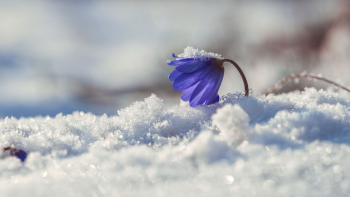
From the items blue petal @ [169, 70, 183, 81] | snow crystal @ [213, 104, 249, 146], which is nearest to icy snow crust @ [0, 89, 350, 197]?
snow crystal @ [213, 104, 249, 146]

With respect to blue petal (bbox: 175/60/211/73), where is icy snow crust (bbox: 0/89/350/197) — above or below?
A: below

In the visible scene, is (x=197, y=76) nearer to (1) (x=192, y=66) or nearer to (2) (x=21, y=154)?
(1) (x=192, y=66)

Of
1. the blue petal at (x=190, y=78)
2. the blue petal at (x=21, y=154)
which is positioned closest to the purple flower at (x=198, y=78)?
the blue petal at (x=190, y=78)

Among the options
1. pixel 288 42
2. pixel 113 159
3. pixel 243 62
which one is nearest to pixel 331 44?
pixel 288 42

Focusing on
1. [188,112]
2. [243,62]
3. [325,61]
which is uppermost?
[243,62]

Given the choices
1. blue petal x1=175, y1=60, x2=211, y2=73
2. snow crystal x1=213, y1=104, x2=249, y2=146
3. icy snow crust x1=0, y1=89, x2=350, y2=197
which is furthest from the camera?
blue petal x1=175, y1=60, x2=211, y2=73

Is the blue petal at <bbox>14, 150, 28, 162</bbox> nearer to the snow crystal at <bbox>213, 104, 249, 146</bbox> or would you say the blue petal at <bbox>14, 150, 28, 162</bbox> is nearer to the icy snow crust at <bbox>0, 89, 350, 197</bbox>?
the icy snow crust at <bbox>0, 89, 350, 197</bbox>

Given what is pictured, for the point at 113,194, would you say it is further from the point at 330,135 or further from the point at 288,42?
the point at 288,42
